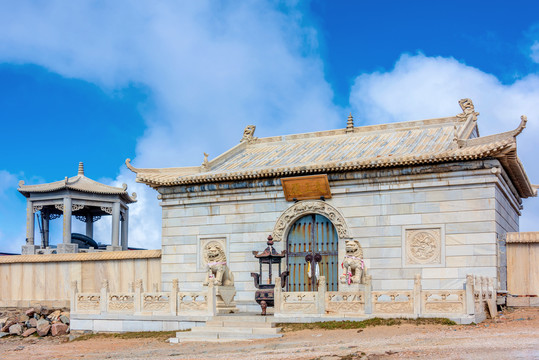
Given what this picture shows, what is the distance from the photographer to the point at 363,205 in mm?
18328

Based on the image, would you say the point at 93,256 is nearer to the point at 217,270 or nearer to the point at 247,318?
the point at 217,270

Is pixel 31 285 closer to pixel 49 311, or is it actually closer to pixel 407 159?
pixel 49 311

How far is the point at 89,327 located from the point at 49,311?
140 inches

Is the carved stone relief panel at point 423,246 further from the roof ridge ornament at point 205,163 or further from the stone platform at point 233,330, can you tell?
the roof ridge ornament at point 205,163

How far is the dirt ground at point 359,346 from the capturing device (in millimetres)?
10834

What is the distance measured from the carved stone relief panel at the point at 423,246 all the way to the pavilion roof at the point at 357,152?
172 cm

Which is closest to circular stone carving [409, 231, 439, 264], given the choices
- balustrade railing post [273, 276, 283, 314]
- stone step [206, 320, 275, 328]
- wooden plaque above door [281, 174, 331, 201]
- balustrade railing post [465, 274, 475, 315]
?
wooden plaque above door [281, 174, 331, 201]

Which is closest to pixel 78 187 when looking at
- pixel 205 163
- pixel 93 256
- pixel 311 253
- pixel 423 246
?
pixel 93 256

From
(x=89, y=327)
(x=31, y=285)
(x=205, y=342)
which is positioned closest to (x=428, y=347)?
(x=205, y=342)

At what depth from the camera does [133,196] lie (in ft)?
93.9

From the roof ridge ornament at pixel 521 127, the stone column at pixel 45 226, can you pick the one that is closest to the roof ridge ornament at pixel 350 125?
the roof ridge ornament at pixel 521 127

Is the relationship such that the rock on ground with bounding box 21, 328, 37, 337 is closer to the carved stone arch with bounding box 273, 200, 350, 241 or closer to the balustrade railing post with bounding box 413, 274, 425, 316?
the carved stone arch with bounding box 273, 200, 350, 241

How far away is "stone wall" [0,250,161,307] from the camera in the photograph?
20.9 meters

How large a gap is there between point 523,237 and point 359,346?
7.53 metres
